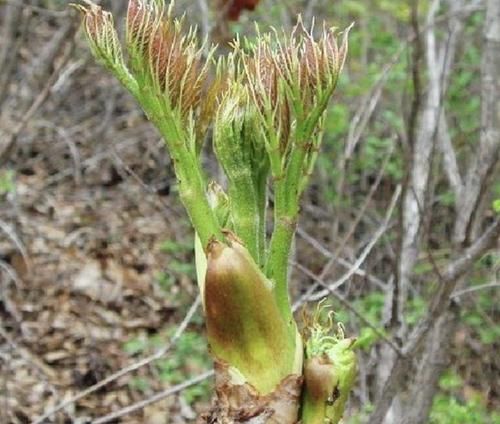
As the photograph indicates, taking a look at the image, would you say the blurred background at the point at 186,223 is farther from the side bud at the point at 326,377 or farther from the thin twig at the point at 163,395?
the side bud at the point at 326,377

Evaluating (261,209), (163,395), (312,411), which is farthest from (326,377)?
(163,395)

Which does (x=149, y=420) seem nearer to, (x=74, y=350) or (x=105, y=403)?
(x=105, y=403)

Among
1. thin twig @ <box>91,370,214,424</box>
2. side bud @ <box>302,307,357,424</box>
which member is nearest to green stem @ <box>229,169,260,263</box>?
side bud @ <box>302,307,357,424</box>

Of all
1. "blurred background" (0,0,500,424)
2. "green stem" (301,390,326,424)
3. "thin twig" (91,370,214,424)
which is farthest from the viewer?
"blurred background" (0,0,500,424)

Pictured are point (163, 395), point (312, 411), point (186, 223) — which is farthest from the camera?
point (186, 223)

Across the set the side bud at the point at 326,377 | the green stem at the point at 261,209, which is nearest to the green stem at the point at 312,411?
the side bud at the point at 326,377

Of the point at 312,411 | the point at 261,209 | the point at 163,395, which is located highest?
the point at 261,209

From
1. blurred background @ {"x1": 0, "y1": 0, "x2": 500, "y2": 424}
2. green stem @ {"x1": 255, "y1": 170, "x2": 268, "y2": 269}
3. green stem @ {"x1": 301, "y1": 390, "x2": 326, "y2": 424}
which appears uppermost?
green stem @ {"x1": 255, "y1": 170, "x2": 268, "y2": 269}

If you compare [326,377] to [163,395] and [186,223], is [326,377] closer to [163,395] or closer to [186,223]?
[163,395]

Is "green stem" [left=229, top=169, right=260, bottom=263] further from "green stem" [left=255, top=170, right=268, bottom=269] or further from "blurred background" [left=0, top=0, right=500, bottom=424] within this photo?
"blurred background" [left=0, top=0, right=500, bottom=424]
